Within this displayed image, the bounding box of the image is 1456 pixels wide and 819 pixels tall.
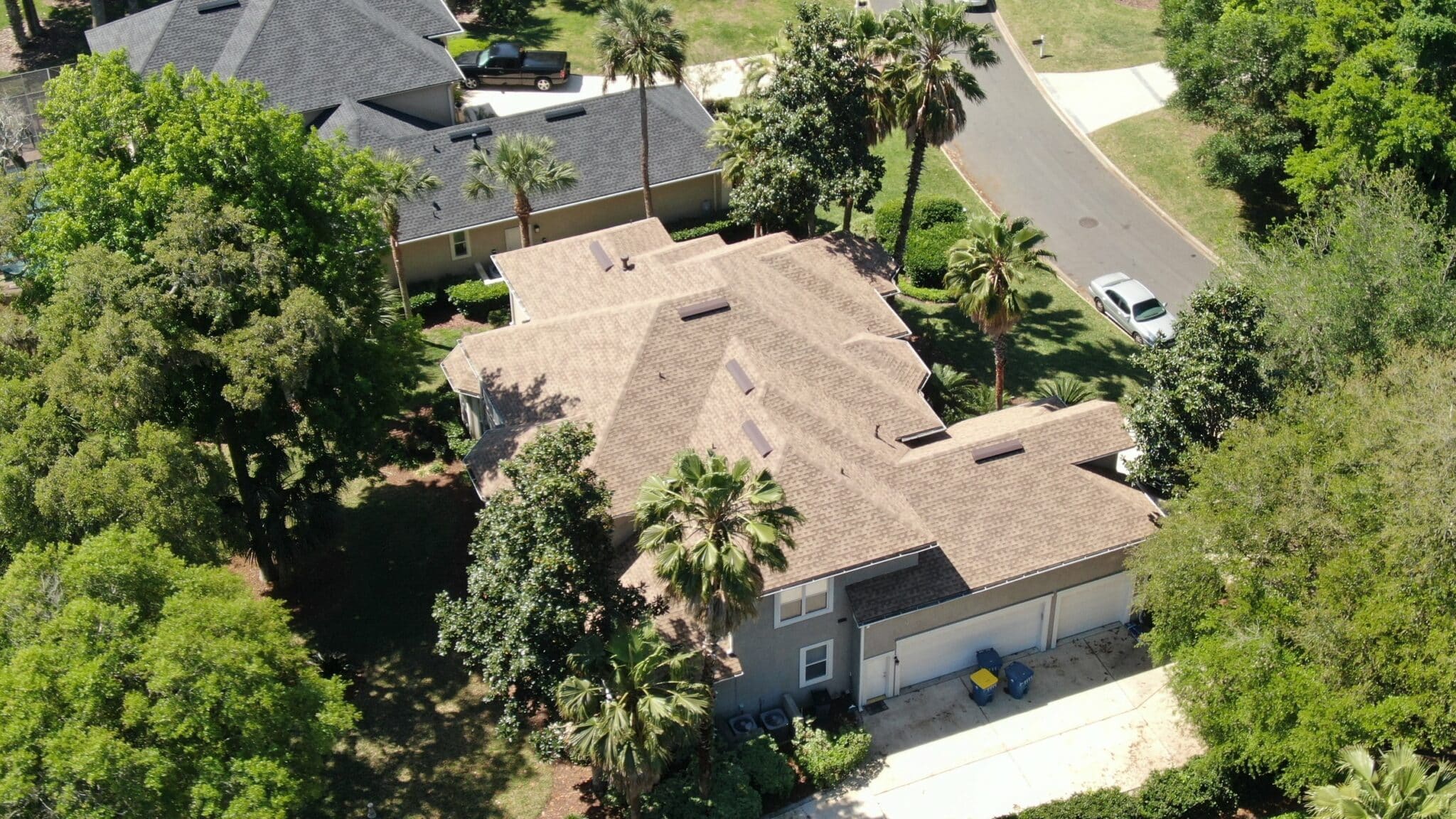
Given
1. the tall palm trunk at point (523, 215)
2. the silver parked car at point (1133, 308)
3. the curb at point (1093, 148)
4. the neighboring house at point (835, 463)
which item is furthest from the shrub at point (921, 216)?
the tall palm trunk at point (523, 215)

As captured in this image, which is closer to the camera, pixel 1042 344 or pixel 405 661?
pixel 405 661

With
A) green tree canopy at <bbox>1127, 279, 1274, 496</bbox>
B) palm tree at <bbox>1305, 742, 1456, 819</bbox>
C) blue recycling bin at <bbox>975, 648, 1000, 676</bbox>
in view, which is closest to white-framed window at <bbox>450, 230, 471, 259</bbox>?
blue recycling bin at <bbox>975, 648, 1000, 676</bbox>

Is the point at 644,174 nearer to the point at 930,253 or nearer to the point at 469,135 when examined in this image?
the point at 469,135

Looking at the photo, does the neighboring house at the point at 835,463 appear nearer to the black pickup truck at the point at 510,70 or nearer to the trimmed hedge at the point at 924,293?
the trimmed hedge at the point at 924,293

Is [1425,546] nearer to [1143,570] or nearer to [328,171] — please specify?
[1143,570]

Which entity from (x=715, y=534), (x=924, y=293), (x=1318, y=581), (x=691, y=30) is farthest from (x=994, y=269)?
(x=691, y=30)

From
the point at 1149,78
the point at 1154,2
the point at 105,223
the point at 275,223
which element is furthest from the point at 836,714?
the point at 1154,2

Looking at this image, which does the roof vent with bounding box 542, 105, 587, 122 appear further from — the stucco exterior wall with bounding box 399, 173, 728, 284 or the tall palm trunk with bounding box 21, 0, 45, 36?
the tall palm trunk with bounding box 21, 0, 45, 36
